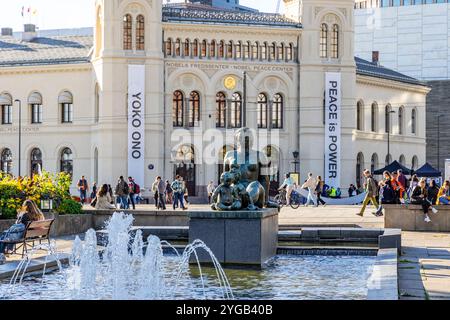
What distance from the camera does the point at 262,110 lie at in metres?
69.8

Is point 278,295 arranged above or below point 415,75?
below

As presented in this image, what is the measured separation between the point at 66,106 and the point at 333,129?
1757 centimetres

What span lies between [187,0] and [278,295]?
7139 cm

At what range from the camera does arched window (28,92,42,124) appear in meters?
71.6

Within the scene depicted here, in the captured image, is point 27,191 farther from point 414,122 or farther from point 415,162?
point 415,162

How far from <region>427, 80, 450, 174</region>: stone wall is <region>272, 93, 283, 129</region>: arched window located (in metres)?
33.6

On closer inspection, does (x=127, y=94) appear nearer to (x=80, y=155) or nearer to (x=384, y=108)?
(x=80, y=155)

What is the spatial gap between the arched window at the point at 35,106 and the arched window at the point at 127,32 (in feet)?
28.3

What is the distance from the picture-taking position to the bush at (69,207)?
32.2 meters

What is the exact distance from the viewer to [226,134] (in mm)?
68562

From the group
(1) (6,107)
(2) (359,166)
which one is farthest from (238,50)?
(1) (6,107)

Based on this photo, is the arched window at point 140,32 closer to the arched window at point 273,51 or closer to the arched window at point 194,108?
the arched window at point 194,108
